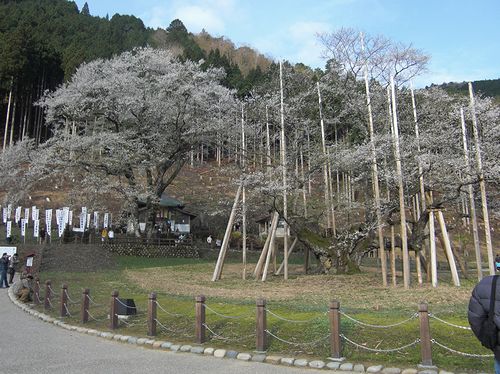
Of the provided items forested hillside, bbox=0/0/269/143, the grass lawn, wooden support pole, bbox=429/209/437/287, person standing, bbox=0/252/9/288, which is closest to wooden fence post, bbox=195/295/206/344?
the grass lawn

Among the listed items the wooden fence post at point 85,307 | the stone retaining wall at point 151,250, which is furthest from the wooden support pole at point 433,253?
the stone retaining wall at point 151,250

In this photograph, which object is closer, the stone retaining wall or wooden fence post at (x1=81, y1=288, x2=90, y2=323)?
wooden fence post at (x1=81, y1=288, x2=90, y2=323)

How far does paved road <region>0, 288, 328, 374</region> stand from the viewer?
640 centimetres

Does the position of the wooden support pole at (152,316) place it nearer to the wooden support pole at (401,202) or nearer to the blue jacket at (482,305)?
the blue jacket at (482,305)

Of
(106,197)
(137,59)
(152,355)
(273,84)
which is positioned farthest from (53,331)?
(106,197)

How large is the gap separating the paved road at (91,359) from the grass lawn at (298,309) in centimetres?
73

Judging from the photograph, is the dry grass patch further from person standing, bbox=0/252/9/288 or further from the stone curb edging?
person standing, bbox=0/252/9/288

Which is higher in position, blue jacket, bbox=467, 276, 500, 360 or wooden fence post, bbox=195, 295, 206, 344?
blue jacket, bbox=467, 276, 500, 360

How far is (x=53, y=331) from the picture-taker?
9.57m

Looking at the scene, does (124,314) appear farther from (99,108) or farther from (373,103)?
(99,108)

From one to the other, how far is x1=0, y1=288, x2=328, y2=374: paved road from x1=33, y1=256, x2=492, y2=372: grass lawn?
73 centimetres

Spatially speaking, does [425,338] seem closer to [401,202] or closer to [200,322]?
[200,322]

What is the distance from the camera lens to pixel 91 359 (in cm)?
707

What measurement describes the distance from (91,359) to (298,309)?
4.16 m
